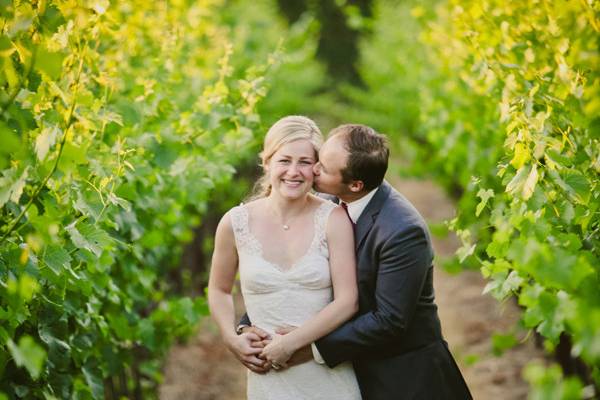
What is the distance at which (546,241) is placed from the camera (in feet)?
7.94

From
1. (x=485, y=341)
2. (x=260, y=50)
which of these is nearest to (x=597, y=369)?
(x=485, y=341)

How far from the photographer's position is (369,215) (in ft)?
10.7

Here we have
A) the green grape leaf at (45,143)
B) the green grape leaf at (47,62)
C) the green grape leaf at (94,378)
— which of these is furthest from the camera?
the green grape leaf at (94,378)

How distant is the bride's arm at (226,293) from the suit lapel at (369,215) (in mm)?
606

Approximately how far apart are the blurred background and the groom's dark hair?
0.42m

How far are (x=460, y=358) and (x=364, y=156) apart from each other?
450cm

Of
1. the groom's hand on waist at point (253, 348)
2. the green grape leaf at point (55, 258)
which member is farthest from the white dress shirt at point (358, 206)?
the green grape leaf at point (55, 258)

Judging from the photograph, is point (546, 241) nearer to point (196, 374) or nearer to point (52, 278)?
point (52, 278)

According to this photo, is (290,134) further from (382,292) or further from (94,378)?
(94,378)

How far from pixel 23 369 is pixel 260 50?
8225mm

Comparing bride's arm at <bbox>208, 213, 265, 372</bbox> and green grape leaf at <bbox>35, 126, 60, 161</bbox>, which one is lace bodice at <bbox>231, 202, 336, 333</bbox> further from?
green grape leaf at <bbox>35, 126, 60, 161</bbox>

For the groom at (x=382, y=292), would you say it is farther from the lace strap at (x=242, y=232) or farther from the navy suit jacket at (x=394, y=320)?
the lace strap at (x=242, y=232)

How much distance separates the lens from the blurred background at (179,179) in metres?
2.27

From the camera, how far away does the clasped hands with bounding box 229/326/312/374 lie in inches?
125
